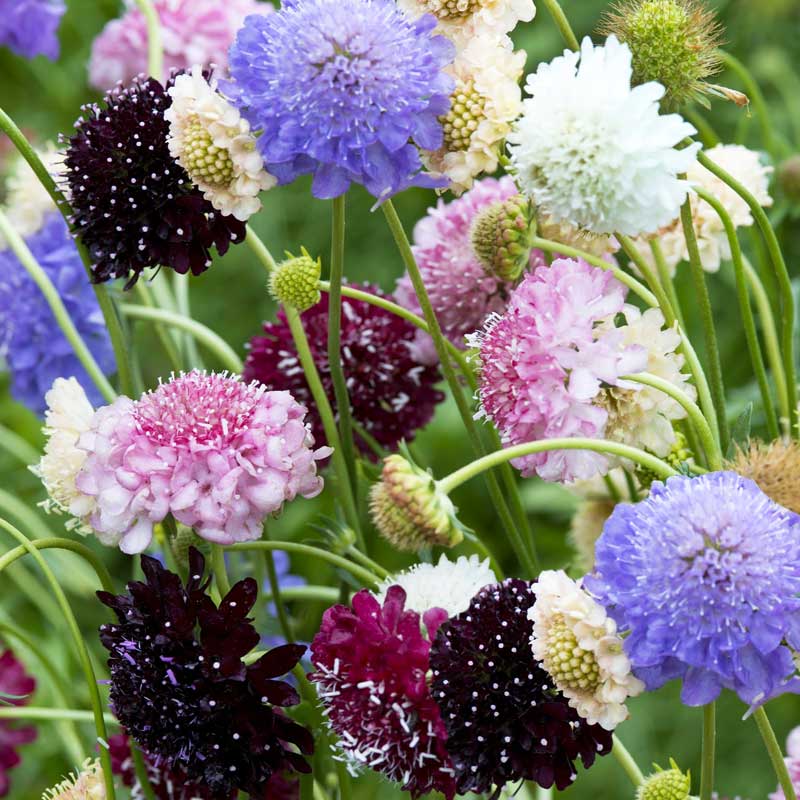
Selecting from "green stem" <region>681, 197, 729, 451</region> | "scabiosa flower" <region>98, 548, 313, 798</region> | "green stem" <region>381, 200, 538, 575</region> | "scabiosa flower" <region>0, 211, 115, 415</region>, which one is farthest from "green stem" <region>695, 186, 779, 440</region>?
"scabiosa flower" <region>0, 211, 115, 415</region>

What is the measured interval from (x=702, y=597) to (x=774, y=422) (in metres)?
0.21

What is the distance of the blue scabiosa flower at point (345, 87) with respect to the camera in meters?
0.45

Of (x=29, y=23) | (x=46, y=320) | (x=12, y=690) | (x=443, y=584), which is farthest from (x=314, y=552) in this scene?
(x=29, y=23)

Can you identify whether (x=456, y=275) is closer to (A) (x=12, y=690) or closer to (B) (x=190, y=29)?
(B) (x=190, y=29)

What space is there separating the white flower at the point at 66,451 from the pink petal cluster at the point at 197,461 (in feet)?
0.08

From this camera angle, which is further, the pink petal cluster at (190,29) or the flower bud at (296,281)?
the pink petal cluster at (190,29)

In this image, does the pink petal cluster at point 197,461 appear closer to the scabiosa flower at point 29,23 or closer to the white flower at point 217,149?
the white flower at point 217,149

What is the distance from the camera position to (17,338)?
73 cm

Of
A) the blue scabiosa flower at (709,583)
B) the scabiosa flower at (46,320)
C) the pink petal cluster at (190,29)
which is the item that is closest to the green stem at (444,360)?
the blue scabiosa flower at (709,583)

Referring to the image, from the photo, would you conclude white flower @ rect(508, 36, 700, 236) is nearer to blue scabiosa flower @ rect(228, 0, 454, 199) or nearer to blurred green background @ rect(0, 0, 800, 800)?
blue scabiosa flower @ rect(228, 0, 454, 199)

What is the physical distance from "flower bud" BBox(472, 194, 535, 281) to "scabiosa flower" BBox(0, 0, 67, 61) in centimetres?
49

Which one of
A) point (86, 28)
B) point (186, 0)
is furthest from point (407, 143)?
point (86, 28)

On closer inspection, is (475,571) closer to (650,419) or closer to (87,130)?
(650,419)

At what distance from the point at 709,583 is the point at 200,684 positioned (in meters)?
0.19
